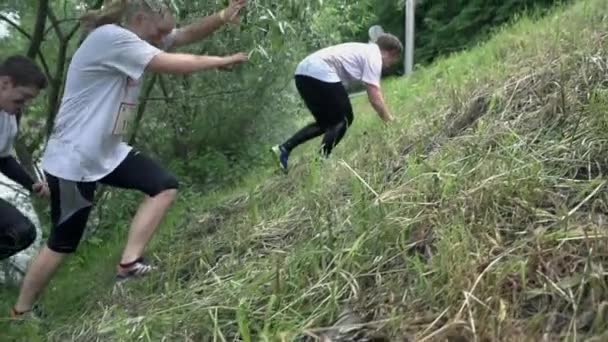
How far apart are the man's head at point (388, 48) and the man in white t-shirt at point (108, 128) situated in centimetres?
246

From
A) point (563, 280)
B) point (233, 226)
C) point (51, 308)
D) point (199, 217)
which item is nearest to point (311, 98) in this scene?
point (199, 217)

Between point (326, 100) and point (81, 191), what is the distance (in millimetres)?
2716

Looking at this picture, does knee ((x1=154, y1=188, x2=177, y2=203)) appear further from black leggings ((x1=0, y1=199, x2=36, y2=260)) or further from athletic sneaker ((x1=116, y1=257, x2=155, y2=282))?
black leggings ((x1=0, y1=199, x2=36, y2=260))

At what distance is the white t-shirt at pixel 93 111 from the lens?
419 centimetres

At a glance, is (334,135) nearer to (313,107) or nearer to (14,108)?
(313,107)

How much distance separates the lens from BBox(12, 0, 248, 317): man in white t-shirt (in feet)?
13.6

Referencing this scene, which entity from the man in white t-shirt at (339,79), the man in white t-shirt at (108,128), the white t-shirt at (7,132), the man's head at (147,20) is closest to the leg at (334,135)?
the man in white t-shirt at (339,79)

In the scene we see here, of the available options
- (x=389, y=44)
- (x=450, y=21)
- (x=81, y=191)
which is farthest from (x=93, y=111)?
(x=450, y=21)

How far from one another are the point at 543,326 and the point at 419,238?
78 cm

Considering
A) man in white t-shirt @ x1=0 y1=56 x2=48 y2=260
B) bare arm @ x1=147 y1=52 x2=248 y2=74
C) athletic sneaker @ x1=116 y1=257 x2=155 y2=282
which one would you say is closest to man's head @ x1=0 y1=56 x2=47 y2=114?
man in white t-shirt @ x1=0 y1=56 x2=48 y2=260

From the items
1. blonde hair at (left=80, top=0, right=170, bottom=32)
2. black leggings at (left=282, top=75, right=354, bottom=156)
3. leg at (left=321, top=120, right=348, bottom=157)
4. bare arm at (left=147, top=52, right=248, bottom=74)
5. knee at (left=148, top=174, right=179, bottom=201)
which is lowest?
leg at (left=321, top=120, right=348, bottom=157)

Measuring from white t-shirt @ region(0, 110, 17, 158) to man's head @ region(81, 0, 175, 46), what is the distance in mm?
700

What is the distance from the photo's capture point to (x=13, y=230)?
14.8 ft

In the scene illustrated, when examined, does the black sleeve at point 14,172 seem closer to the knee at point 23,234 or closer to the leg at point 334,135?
the knee at point 23,234
